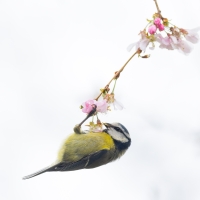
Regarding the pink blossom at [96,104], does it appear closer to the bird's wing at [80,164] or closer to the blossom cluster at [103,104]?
the blossom cluster at [103,104]

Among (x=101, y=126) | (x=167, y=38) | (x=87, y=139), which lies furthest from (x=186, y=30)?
(x=87, y=139)

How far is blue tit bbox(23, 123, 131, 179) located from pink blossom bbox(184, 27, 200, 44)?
1186mm

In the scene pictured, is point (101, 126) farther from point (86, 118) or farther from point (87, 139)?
point (87, 139)

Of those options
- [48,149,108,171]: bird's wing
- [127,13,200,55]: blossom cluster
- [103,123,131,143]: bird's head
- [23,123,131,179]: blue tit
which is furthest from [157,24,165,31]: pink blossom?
[48,149,108,171]: bird's wing

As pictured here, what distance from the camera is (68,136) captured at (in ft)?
12.9

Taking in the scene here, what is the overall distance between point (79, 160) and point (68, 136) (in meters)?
0.29

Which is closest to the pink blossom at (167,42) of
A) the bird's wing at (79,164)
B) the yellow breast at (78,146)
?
the yellow breast at (78,146)

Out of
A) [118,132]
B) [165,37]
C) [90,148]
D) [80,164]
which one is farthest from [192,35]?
[80,164]

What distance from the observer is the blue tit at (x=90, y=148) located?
380cm

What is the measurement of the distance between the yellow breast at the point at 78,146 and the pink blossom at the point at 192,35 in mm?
1342

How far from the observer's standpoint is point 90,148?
394 cm

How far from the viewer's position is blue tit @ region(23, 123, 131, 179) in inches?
150

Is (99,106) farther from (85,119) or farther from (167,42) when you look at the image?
(167,42)

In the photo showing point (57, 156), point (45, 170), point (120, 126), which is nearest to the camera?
point (45, 170)
